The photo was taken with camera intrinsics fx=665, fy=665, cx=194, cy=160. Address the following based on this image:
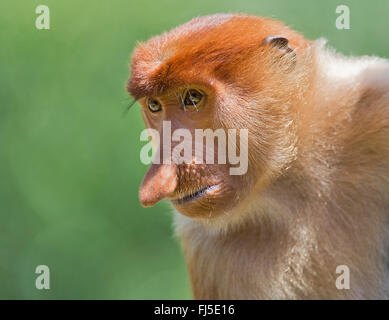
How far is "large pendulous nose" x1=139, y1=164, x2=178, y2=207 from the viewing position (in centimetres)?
264

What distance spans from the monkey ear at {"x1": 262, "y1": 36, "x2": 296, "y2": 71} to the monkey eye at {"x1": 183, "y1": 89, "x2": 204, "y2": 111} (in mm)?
362

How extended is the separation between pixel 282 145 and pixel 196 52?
1.83ft

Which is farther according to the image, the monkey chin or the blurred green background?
the blurred green background

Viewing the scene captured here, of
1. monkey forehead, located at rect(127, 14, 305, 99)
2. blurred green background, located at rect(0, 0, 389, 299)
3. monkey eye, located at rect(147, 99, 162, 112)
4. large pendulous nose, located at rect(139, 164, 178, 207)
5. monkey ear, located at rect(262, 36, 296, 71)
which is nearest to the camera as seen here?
large pendulous nose, located at rect(139, 164, 178, 207)

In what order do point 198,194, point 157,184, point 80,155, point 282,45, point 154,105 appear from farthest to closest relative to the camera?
point 80,155
point 154,105
point 282,45
point 198,194
point 157,184

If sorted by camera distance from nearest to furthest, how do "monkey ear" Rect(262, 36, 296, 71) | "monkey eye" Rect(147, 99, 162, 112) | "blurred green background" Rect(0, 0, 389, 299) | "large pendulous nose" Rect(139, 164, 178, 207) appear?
"large pendulous nose" Rect(139, 164, 178, 207) < "monkey ear" Rect(262, 36, 296, 71) < "monkey eye" Rect(147, 99, 162, 112) < "blurred green background" Rect(0, 0, 389, 299)

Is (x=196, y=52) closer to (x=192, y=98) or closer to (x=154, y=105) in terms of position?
(x=192, y=98)

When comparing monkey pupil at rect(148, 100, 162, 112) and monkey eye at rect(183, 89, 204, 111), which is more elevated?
monkey pupil at rect(148, 100, 162, 112)

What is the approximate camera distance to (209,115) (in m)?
2.78

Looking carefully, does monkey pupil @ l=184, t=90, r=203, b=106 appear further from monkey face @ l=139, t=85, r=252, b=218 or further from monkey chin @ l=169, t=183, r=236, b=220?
monkey chin @ l=169, t=183, r=236, b=220

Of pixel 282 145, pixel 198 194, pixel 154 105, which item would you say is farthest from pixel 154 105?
pixel 282 145

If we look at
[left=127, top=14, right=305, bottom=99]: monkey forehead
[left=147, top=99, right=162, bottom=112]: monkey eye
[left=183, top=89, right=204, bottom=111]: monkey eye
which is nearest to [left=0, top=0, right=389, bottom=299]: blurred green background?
[left=147, top=99, right=162, bottom=112]: monkey eye

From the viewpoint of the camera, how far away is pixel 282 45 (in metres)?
2.89

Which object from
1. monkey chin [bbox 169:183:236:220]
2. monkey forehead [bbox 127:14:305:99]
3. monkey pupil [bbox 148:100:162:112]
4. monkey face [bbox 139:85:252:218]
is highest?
monkey forehead [bbox 127:14:305:99]
